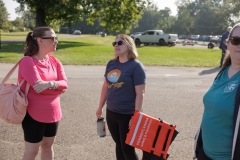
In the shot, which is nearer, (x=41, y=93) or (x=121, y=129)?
(x=41, y=93)

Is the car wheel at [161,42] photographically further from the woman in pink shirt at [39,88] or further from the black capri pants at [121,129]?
the woman in pink shirt at [39,88]

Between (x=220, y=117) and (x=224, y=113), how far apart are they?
0.19ft

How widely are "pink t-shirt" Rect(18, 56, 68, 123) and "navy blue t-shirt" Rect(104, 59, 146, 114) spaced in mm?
548

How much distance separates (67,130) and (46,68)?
2261 millimetres

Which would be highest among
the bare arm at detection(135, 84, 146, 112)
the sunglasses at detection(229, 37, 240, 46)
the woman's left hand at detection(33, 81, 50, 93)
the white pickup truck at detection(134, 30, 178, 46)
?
the sunglasses at detection(229, 37, 240, 46)

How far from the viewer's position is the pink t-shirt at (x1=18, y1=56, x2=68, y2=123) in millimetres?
2951

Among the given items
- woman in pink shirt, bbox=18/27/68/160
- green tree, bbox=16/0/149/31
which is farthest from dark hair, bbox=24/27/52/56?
green tree, bbox=16/0/149/31

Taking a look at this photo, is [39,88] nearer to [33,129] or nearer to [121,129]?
[33,129]

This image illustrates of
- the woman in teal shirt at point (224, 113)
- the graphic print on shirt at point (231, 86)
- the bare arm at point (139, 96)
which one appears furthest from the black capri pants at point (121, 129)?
the graphic print on shirt at point (231, 86)

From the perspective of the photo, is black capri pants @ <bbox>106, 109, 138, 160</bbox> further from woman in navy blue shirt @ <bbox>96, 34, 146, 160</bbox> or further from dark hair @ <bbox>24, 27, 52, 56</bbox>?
dark hair @ <bbox>24, 27, 52, 56</bbox>

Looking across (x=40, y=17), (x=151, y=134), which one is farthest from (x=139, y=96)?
(x=40, y=17)

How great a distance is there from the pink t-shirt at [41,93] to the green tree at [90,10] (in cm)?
2255

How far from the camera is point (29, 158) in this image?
3145 millimetres

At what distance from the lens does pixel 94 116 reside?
6.04 m
